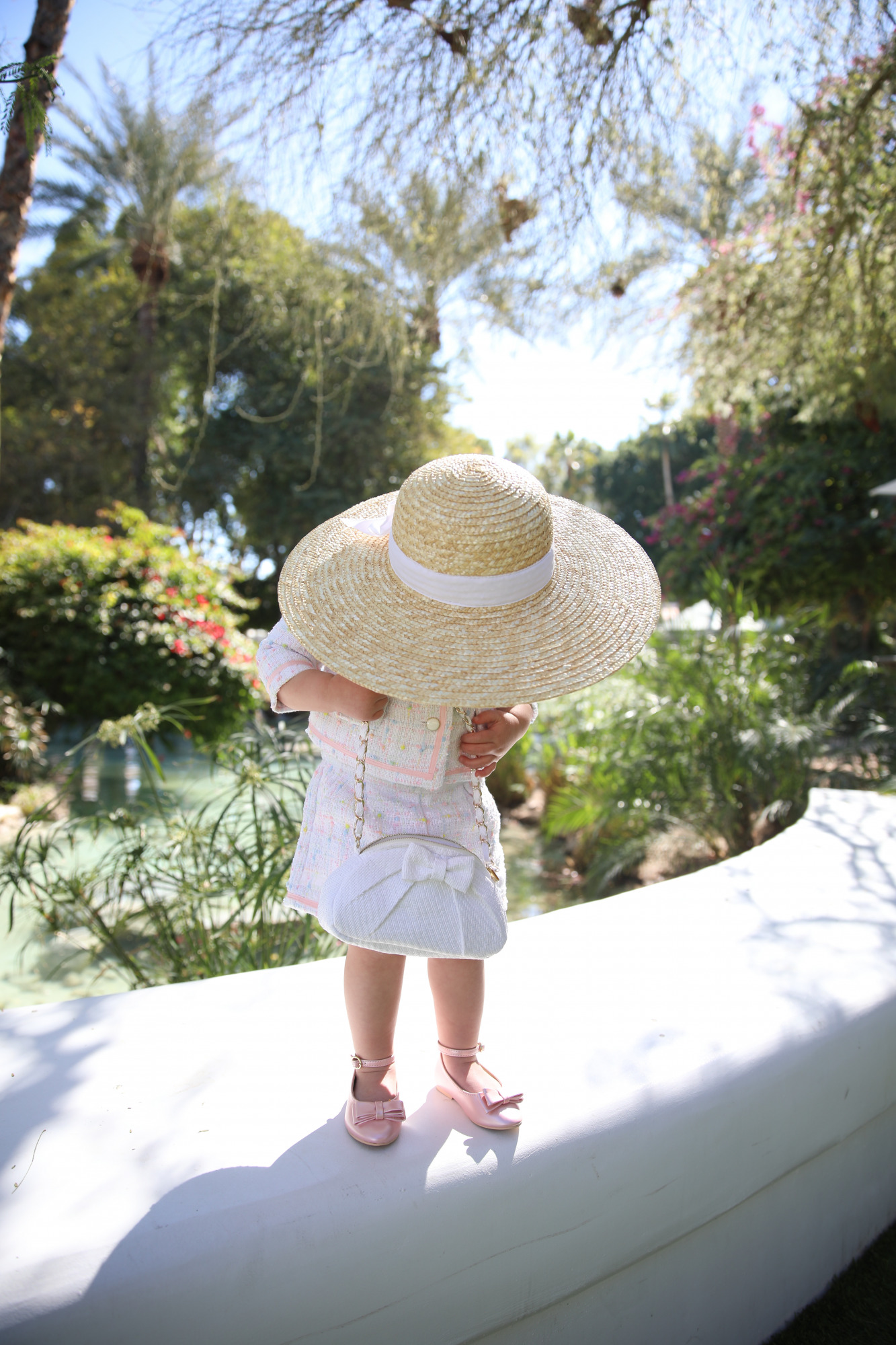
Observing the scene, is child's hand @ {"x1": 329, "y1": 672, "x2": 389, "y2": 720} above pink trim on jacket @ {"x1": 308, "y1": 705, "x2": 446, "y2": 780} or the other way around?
above

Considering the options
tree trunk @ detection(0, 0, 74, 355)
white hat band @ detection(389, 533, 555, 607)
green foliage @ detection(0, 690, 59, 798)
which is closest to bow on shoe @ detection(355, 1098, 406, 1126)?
white hat band @ detection(389, 533, 555, 607)

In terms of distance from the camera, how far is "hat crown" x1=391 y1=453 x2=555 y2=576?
1309 mm

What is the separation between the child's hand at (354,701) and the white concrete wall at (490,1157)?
2.14 feet

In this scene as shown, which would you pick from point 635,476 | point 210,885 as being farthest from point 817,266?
point 635,476

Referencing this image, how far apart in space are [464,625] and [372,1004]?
0.67 metres

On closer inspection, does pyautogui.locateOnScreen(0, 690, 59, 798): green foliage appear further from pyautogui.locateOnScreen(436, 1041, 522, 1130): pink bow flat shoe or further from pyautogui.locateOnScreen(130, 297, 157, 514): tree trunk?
pyautogui.locateOnScreen(130, 297, 157, 514): tree trunk

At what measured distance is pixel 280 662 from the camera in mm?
1463

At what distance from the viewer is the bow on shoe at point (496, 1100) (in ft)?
4.28

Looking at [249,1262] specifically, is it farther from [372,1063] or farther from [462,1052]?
[462,1052]

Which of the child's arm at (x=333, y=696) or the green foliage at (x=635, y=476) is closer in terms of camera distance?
the child's arm at (x=333, y=696)

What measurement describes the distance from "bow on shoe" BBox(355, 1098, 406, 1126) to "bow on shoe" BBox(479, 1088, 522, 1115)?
136 millimetres

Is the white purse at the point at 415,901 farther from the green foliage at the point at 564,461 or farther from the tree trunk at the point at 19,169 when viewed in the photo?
the green foliage at the point at 564,461

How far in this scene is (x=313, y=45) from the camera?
2.80m

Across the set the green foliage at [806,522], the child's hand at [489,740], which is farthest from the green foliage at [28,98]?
the green foliage at [806,522]
